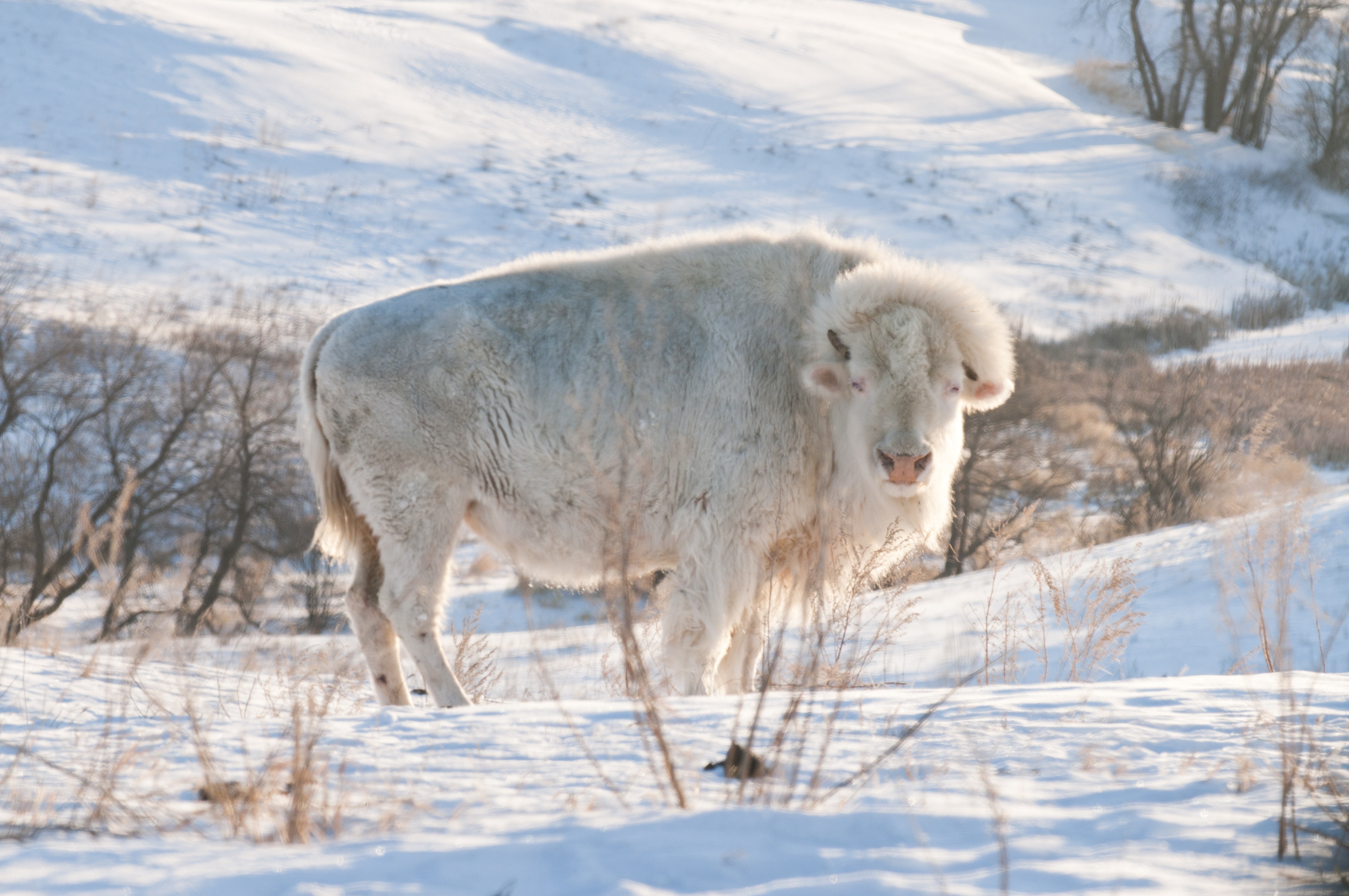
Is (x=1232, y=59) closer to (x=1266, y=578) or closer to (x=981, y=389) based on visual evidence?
(x=1266, y=578)

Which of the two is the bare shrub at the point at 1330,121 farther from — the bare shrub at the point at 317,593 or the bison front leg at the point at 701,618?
the bison front leg at the point at 701,618

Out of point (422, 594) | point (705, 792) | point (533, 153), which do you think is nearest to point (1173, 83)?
point (533, 153)

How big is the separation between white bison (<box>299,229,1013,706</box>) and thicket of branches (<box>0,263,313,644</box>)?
11.5m

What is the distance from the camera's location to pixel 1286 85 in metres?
47.3

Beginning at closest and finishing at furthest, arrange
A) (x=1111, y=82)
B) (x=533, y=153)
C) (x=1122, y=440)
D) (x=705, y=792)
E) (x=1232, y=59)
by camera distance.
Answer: (x=705, y=792) < (x=1122, y=440) < (x=533, y=153) < (x=1232, y=59) < (x=1111, y=82)

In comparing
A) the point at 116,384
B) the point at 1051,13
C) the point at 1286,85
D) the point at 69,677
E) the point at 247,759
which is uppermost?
the point at 1051,13

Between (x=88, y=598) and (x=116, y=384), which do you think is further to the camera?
(x=88, y=598)

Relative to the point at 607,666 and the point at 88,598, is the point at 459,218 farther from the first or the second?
the point at 607,666

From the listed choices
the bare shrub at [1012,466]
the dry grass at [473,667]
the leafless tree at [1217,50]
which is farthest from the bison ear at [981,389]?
the leafless tree at [1217,50]

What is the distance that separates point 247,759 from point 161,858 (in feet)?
2.22

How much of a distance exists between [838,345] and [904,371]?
40cm

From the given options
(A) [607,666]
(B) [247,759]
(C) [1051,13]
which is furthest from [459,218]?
(C) [1051,13]

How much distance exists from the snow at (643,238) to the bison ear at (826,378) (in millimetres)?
1188

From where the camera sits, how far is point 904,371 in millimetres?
4770
